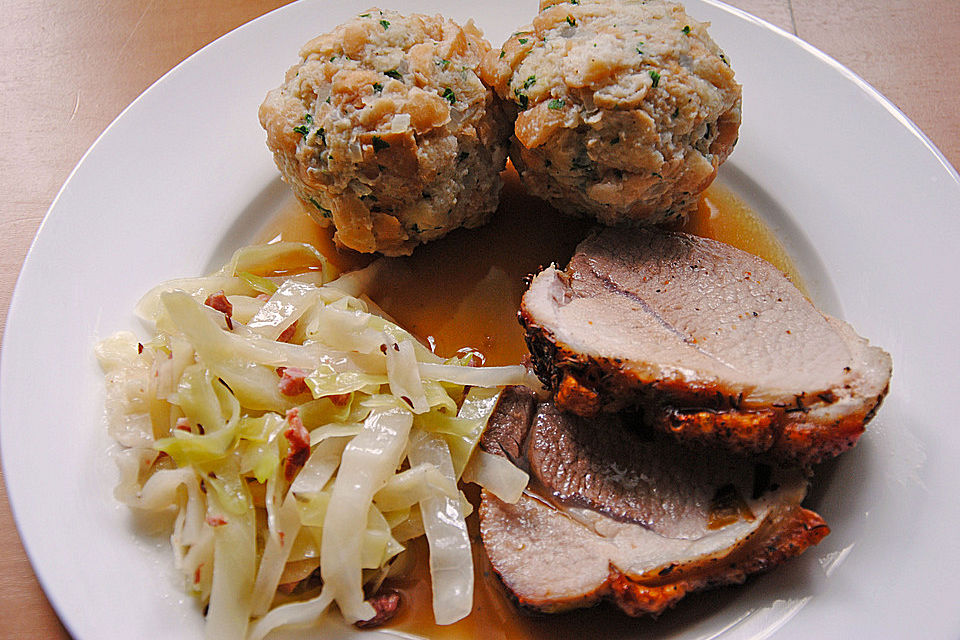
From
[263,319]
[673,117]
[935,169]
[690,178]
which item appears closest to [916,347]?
[935,169]

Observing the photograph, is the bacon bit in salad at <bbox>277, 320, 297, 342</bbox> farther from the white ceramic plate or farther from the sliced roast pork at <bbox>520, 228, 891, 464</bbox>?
the sliced roast pork at <bbox>520, 228, 891, 464</bbox>

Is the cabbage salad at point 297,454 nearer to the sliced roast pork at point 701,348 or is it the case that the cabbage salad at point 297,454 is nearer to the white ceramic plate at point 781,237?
the white ceramic plate at point 781,237

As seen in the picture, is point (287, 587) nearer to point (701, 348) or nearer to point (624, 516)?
point (624, 516)

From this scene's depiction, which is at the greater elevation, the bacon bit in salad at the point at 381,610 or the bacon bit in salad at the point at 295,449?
the bacon bit in salad at the point at 295,449

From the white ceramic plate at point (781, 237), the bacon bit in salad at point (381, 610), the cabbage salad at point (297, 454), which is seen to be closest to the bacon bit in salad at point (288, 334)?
the cabbage salad at point (297, 454)

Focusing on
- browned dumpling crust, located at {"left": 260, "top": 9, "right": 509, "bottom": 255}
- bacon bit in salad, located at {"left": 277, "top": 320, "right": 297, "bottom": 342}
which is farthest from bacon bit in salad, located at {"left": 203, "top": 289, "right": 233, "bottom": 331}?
browned dumpling crust, located at {"left": 260, "top": 9, "right": 509, "bottom": 255}

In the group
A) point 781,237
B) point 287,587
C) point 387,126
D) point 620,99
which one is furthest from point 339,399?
point 781,237

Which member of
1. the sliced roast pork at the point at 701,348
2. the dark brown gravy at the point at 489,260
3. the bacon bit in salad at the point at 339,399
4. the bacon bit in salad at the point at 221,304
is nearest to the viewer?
the sliced roast pork at the point at 701,348
